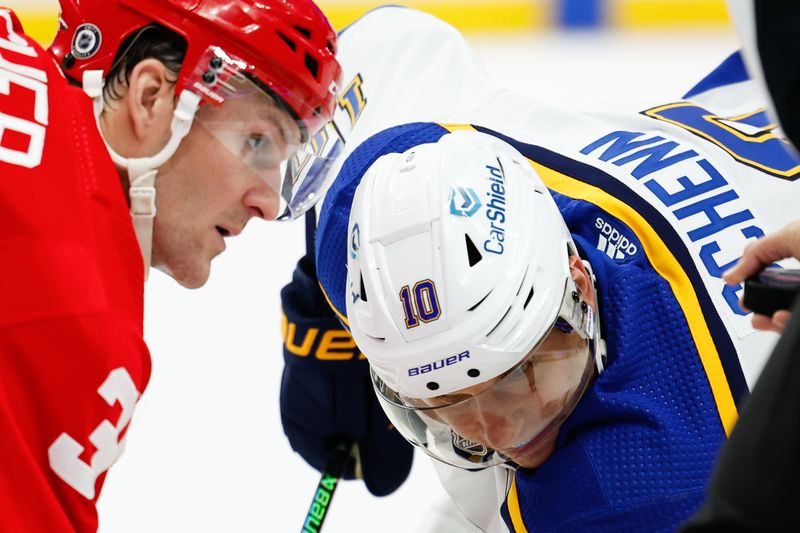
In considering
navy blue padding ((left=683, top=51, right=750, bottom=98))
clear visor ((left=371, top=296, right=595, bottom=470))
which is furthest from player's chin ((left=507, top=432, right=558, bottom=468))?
navy blue padding ((left=683, top=51, right=750, bottom=98))

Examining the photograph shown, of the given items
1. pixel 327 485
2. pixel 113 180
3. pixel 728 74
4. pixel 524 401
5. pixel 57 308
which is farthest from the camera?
pixel 728 74

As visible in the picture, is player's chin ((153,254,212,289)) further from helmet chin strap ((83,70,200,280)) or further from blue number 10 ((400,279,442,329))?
blue number 10 ((400,279,442,329))

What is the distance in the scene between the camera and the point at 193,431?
2.27 m

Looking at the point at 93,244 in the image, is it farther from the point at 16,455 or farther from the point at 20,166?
the point at 16,455

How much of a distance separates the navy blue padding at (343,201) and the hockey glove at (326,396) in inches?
5.9

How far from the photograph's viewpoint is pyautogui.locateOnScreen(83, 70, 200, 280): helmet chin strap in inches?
57.1

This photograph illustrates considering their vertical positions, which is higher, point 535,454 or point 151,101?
point 151,101

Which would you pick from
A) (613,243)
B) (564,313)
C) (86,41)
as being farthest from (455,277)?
(86,41)

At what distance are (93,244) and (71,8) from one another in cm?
50

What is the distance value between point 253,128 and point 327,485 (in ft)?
2.30

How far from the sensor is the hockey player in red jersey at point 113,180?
1154 mm

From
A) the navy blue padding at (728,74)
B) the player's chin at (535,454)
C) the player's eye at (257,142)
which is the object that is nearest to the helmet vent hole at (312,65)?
the player's eye at (257,142)

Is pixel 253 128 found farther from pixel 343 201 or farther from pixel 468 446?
pixel 468 446

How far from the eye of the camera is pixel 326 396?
2.02 meters
